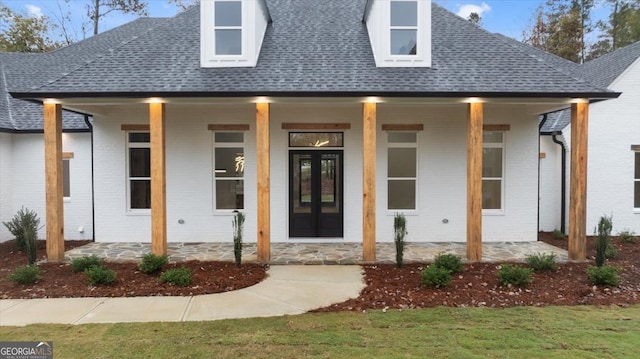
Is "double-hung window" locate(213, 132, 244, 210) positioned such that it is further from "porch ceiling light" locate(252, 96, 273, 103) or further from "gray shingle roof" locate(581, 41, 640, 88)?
"gray shingle roof" locate(581, 41, 640, 88)

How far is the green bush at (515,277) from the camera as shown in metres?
6.46

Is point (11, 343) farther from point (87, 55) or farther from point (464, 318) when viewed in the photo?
point (87, 55)

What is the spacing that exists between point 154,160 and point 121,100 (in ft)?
4.80

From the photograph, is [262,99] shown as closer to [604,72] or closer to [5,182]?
[5,182]

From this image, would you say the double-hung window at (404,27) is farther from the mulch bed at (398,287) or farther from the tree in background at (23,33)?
the tree in background at (23,33)

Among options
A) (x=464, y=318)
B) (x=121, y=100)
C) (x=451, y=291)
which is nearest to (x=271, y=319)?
(x=464, y=318)

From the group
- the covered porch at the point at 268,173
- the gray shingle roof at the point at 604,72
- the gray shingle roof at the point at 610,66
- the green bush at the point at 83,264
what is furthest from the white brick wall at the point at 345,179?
the gray shingle roof at the point at 610,66

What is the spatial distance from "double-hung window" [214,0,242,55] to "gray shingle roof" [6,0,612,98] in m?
0.64

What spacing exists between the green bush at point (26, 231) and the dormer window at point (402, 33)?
27.6 feet

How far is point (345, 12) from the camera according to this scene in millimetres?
12094

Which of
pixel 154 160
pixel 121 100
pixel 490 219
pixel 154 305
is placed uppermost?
pixel 121 100

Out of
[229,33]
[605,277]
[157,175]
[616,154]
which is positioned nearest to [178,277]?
[157,175]

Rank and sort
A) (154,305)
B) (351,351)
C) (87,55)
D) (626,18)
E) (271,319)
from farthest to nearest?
1. (626,18)
2. (87,55)
3. (154,305)
4. (271,319)
5. (351,351)

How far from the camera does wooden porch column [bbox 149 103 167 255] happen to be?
8.16 metres
